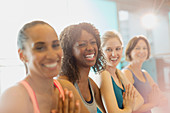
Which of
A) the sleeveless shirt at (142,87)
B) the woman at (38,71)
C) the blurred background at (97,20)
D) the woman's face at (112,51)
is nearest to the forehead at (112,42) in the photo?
the woman's face at (112,51)

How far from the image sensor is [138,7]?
2691 mm

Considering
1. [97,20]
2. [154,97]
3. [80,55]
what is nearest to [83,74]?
[80,55]

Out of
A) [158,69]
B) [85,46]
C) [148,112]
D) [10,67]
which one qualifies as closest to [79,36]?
[85,46]

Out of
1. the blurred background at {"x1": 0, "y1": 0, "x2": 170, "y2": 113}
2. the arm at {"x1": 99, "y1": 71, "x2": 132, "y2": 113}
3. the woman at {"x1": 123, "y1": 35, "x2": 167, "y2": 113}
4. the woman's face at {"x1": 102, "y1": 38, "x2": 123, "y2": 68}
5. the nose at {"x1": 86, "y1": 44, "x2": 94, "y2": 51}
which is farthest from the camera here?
the blurred background at {"x1": 0, "y1": 0, "x2": 170, "y2": 113}

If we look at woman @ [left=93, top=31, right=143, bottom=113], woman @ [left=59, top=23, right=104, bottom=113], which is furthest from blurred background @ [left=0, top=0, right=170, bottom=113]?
woman @ [left=59, top=23, right=104, bottom=113]

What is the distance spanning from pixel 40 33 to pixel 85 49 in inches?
9.7

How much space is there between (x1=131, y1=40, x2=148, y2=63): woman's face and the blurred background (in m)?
0.70

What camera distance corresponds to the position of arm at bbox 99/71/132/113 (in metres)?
0.80

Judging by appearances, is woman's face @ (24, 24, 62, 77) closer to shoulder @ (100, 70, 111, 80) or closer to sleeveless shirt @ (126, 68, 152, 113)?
shoulder @ (100, 70, 111, 80)

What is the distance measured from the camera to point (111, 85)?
849 millimetres

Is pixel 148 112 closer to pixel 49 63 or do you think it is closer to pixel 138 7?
pixel 49 63

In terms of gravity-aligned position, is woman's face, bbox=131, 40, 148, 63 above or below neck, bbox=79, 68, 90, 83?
above

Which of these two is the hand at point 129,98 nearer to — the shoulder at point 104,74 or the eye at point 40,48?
the shoulder at point 104,74

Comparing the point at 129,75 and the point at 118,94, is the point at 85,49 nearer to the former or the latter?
the point at 118,94
